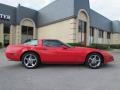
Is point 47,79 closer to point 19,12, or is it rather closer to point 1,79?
point 1,79

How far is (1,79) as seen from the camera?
18.3ft

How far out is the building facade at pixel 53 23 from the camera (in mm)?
20703

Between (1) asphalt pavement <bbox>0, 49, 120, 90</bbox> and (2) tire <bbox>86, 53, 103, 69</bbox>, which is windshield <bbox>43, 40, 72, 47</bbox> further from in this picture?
(1) asphalt pavement <bbox>0, 49, 120, 90</bbox>

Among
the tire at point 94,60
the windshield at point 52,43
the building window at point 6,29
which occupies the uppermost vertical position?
the building window at point 6,29

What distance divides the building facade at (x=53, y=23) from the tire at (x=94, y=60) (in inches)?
495

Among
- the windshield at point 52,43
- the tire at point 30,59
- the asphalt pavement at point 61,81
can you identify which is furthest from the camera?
the windshield at point 52,43

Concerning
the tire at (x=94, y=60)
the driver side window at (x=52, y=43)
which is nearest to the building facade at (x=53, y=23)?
the driver side window at (x=52, y=43)

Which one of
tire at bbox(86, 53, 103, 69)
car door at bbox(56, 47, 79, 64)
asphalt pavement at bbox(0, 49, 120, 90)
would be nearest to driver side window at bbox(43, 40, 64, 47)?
car door at bbox(56, 47, 79, 64)

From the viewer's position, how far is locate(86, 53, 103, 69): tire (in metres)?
7.53

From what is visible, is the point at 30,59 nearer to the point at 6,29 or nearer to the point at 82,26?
the point at 82,26

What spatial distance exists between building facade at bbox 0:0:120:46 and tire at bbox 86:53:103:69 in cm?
1256

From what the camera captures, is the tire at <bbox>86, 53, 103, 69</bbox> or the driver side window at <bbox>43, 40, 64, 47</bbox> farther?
the driver side window at <bbox>43, 40, 64, 47</bbox>

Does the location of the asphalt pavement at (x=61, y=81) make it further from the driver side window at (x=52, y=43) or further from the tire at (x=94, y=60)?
the driver side window at (x=52, y=43)

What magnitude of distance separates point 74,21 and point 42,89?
16090mm
